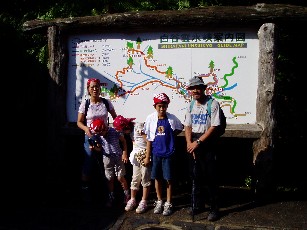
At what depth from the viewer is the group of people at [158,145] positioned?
4.79 metres

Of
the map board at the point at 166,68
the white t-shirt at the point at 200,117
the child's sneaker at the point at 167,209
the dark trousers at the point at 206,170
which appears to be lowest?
the child's sneaker at the point at 167,209

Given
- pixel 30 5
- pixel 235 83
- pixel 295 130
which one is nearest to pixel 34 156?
pixel 235 83

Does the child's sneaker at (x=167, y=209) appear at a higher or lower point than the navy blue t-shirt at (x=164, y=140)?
lower

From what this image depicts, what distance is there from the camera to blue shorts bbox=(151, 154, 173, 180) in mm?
→ 4844

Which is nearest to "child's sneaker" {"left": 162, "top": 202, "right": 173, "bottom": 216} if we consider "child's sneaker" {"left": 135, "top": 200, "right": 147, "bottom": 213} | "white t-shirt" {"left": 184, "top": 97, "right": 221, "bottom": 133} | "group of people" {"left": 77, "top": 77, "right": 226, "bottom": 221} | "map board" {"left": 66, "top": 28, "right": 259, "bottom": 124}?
"group of people" {"left": 77, "top": 77, "right": 226, "bottom": 221}

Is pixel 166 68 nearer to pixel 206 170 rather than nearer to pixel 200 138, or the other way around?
pixel 200 138

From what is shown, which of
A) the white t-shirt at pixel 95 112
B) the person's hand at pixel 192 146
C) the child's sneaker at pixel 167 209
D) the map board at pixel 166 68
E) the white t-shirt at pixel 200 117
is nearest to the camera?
the person's hand at pixel 192 146

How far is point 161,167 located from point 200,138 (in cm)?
70

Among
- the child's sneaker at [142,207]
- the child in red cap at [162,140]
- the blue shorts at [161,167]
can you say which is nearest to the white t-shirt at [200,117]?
the child in red cap at [162,140]

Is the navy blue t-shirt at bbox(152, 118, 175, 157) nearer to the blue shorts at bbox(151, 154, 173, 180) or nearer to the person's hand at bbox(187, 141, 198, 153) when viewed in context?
the blue shorts at bbox(151, 154, 173, 180)

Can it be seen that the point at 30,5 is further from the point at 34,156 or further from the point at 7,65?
the point at 34,156

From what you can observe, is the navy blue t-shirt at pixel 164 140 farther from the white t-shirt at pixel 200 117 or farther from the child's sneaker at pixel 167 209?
the child's sneaker at pixel 167 209

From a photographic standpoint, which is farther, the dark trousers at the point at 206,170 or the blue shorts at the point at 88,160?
the blue shorts at the point at 88,160

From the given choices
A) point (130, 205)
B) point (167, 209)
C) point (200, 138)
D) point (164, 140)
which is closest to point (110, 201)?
point (130, 205)
